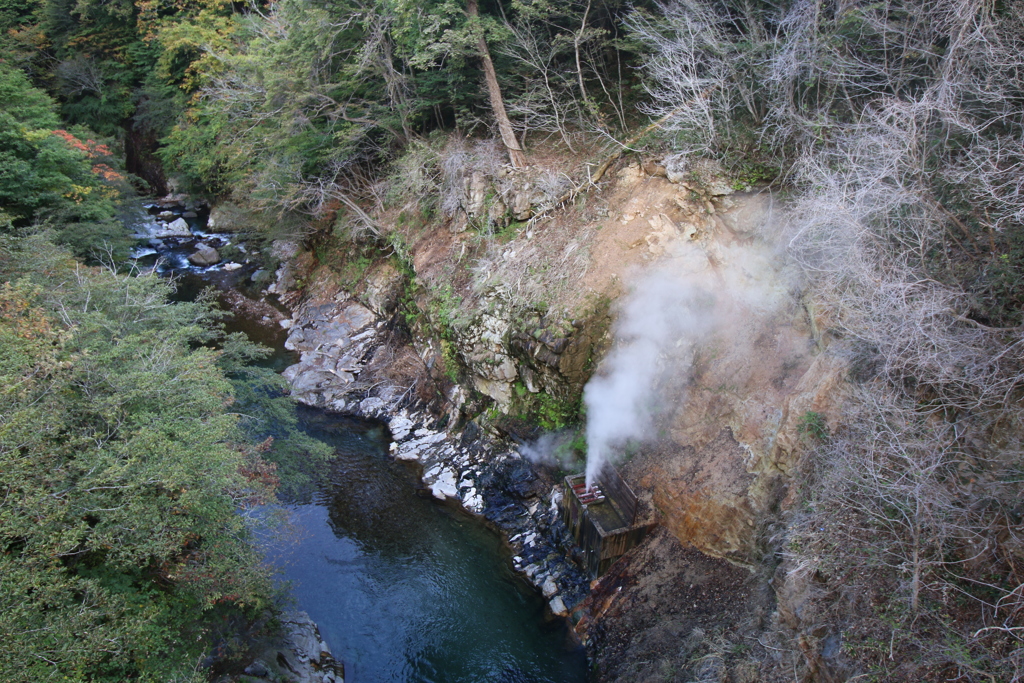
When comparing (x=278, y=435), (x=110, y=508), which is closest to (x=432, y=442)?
(x=278, y=435)

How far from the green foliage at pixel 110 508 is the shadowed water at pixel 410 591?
6.40 feet

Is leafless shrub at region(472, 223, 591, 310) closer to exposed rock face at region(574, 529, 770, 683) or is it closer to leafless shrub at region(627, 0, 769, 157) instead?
leafless shrub at region(627, 0, 769, 157)

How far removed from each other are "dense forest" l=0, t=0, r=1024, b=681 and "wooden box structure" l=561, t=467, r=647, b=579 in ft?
7.87

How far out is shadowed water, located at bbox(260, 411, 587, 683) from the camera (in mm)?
9198

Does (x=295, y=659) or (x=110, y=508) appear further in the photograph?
(x=295, y=659)

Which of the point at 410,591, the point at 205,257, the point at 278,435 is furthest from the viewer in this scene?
the point at 205,257

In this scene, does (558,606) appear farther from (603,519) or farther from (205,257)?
(205,257)

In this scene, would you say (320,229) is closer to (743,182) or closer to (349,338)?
(349,338)

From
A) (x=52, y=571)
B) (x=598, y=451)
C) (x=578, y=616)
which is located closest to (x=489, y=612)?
(x=578, y=616)

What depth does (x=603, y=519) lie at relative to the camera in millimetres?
9586

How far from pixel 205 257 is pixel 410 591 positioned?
20.0 m

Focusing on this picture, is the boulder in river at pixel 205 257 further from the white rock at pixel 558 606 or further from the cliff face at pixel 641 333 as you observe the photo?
the white rock at pixel 558 606

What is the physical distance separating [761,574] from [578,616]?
10.5 feet

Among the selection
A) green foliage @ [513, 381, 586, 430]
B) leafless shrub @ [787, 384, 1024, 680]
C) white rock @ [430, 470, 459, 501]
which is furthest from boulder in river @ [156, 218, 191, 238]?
leafless shrub @ [787, 384, 1024, 680]
